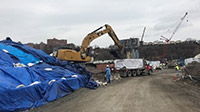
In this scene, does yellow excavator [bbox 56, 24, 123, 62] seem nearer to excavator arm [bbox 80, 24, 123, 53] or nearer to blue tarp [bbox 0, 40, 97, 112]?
excavator arm [bbox 80, 24, 123, 53]

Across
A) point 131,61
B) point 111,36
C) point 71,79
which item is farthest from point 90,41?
point 71,79

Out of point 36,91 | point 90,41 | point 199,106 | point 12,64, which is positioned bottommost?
point 199,106

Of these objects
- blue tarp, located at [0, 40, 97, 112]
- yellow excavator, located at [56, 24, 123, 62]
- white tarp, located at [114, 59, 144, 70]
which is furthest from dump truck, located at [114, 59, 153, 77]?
blue tarp, located at [0, 40, 97, 112]

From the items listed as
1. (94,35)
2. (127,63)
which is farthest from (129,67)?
(94,35)

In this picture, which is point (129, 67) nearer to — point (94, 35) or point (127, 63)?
point (127, 63)

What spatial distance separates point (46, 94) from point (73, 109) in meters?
2.25

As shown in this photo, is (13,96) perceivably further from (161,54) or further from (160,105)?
(161,54)

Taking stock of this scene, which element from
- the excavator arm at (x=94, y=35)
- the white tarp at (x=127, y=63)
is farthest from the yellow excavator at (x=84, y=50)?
the white tarp at (x=127, y=63)

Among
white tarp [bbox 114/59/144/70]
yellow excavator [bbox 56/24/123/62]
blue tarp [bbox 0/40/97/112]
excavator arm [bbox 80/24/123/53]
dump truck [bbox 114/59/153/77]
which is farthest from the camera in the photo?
white tarp [bbox 114/59/144/70]

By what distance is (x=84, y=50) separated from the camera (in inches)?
851

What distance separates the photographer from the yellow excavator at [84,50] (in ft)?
59.5

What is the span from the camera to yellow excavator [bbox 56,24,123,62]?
18141mm

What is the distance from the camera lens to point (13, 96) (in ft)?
23.8

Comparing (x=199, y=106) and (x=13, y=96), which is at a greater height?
(x=13, y=96)
